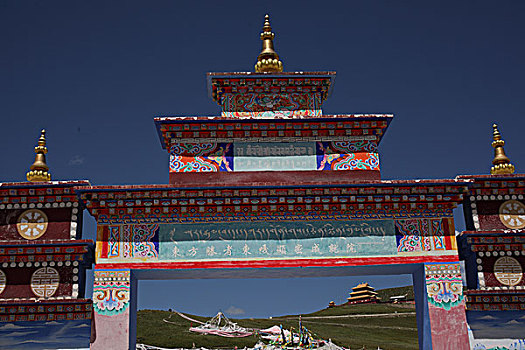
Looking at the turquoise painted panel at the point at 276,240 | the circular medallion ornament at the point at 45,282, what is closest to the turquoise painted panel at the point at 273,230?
the turquoise painted panel at the point at 276,240

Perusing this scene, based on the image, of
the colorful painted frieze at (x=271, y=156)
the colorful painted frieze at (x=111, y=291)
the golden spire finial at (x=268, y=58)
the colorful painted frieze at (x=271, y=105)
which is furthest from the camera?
the golden spire finial at (x=268, y=58)

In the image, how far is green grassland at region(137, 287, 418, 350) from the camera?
4300 cm

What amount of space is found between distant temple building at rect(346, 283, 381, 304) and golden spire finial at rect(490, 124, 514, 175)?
60344mm

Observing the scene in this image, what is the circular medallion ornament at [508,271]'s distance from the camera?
511 inches

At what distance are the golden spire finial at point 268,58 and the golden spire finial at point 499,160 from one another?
6.04m

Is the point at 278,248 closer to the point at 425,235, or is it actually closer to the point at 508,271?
the point at 425,235

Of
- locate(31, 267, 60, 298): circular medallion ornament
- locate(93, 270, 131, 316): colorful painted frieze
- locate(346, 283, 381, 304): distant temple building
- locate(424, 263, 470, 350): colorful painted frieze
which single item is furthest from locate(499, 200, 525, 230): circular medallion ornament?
locate(346, 283, 381, 304): distant temple building

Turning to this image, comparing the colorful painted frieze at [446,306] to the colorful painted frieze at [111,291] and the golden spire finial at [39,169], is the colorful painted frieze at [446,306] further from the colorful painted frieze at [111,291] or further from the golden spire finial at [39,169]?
the golden spire finial at [39,169]

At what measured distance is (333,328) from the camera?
5422cm

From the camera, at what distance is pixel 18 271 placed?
42.1ft

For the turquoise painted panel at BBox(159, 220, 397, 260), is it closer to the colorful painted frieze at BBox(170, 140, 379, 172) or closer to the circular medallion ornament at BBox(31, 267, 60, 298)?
the colorful painted frieze at BBox(170, 140, 379, 172)

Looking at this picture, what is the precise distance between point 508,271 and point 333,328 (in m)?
43.0

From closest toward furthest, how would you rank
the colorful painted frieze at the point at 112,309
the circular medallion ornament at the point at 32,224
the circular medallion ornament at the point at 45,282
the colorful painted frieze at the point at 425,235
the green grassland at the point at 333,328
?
the colorful painted frieze at the point at 112,309 < the circular medallion ornament at the point at 45,282 < the colorful painted frieze at the point at 425,235 < the circular medallion ornament at the point at 32,224 < the green grassland at the point at 333,328

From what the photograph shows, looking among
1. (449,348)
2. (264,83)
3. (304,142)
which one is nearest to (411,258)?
(449,348)
